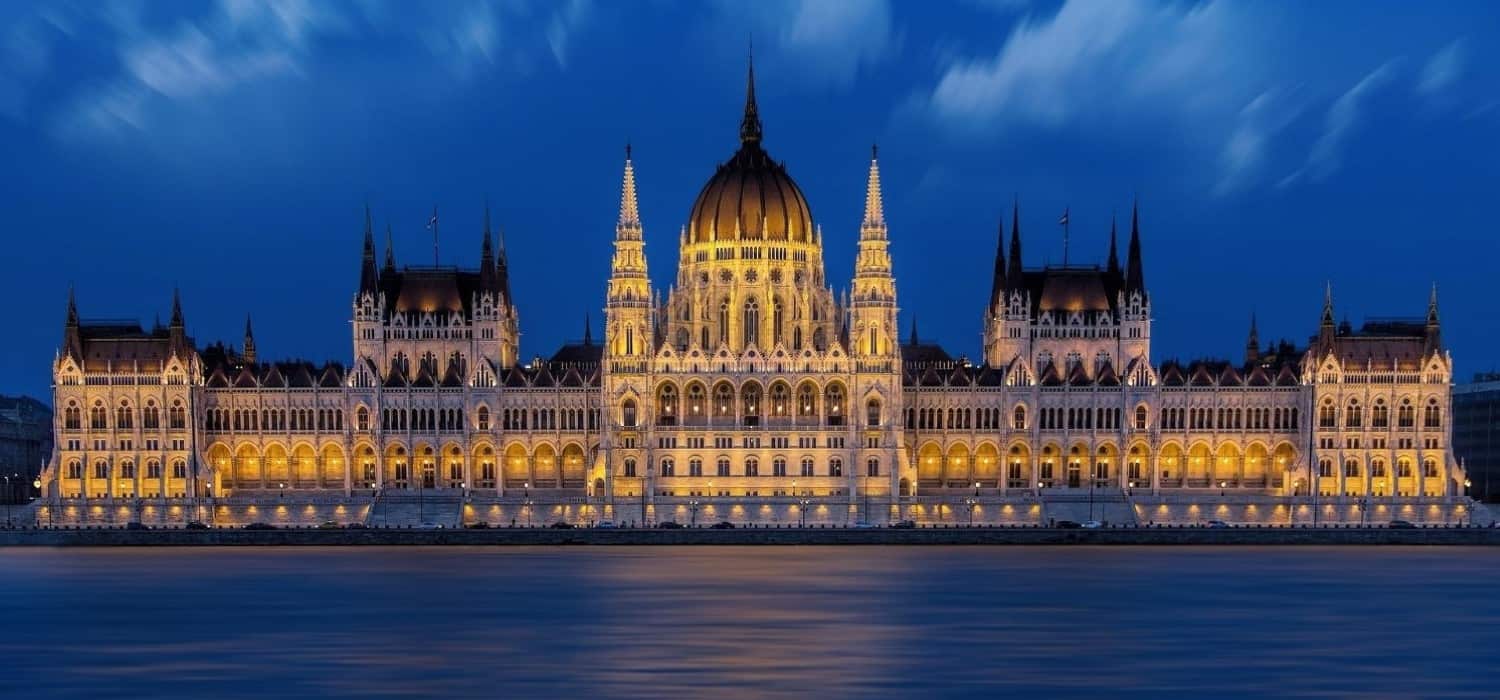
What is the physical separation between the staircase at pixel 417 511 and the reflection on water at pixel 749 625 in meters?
19.2

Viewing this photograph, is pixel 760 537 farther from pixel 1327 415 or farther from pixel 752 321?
pixel 1327 415

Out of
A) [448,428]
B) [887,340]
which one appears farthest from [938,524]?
[448,428]

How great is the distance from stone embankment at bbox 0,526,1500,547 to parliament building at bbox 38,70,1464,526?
19.1 ft

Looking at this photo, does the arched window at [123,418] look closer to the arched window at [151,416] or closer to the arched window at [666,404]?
the arched window at [151,416]

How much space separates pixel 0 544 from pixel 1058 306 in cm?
7330

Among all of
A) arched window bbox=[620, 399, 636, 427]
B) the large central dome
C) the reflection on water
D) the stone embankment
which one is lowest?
the reflection on water

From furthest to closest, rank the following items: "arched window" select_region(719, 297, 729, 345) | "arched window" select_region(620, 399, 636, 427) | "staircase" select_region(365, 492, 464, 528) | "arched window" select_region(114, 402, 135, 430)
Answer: "arched window" select_region(719, 297, 729, 345) < "arched window" select_region(114, 402, 135, 430) < "arched window" select_region(620, 399, 636, 427) < "staircase" select_region(365, 492, 464, 528)

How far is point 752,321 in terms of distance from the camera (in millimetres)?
149750

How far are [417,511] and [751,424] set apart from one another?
22318 millimetres

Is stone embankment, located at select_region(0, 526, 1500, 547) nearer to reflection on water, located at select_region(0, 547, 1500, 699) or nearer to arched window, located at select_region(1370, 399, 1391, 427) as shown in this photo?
reflection on water, located at select_region(0, 547, 1500, 699)

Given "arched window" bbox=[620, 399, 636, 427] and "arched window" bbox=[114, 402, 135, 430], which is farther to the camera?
"arched window" bbox=[114, 402, 135, 430]

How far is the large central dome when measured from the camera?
150750 mm

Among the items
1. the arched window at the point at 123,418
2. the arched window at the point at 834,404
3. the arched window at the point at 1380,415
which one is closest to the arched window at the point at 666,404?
the arched window at the point at 834,404

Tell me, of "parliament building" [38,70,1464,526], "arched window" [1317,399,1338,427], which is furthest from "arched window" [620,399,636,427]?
"arched window" [1317,399,1338,427]
